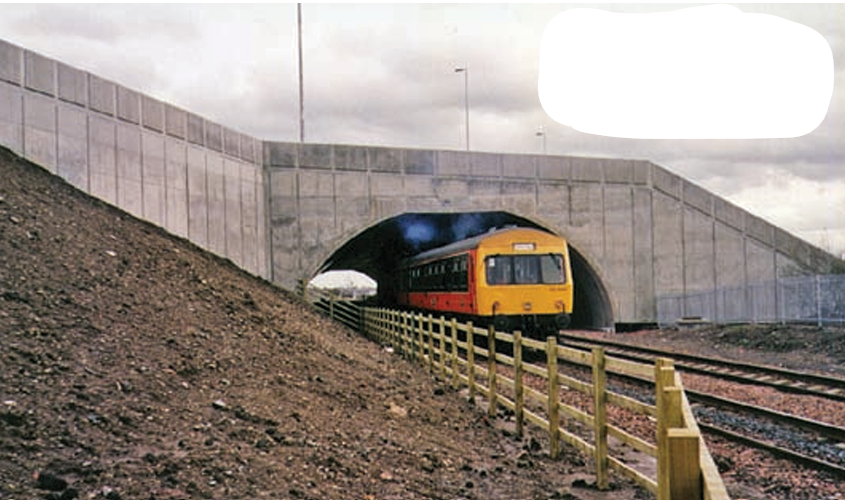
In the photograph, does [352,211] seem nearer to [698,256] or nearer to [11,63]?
[11,63]

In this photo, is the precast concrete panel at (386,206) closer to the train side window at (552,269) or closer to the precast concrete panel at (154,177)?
the precast concrete panel at (154,177)

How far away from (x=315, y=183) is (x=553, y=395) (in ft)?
77.3

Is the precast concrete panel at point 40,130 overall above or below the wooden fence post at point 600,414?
above

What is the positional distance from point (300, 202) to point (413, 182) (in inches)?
195

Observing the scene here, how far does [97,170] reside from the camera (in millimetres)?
19797

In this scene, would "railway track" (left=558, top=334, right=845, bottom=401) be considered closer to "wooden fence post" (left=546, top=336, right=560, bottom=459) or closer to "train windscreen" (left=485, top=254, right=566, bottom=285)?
"train windscreen" (left=485, top=254, right=566, bottom=285)

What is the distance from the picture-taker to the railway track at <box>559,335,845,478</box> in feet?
30.8

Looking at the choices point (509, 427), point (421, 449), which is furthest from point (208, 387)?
point (509, 427)

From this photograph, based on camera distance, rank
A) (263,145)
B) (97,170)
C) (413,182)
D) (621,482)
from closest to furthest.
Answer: (621,482), (97,170), (263,145), (413,182)

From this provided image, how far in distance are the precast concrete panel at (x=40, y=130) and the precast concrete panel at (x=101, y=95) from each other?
150 centimetres

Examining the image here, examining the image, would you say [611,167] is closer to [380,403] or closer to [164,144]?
[164,144]

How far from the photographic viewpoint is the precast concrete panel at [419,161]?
32.7 metres

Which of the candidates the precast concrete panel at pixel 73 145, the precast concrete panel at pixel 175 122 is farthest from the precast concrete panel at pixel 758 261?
the precast concrete panel at pixel 73 145

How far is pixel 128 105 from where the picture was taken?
21562 millimetres
